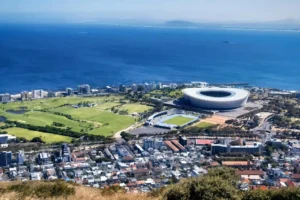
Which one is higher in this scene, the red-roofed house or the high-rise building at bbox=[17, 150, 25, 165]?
the high-rise building at bbox=[17, 150, 25, 165]

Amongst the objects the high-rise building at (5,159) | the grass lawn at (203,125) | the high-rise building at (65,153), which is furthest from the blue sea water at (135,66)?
the high-rise building at (5,159)

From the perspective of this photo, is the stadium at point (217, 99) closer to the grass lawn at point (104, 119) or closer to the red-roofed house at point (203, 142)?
the grass lawn at point (104, 119)

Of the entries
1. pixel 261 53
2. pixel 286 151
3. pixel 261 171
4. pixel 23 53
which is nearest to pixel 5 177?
pixel 261 171

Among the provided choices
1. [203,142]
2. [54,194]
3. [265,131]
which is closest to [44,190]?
[54,194]

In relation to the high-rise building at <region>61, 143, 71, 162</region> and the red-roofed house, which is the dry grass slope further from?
the red-roofed house

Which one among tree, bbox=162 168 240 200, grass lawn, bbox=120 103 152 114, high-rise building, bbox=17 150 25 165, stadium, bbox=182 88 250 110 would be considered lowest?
grass lawn, bbox=120 103 152 114

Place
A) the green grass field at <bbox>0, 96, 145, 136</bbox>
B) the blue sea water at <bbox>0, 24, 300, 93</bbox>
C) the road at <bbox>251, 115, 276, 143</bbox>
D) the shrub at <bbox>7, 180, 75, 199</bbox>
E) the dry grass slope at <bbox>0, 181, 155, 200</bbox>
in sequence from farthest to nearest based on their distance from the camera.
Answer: the blue sea water at <bbox>0, 24, 300, 93</bbox> < the green grass field at <bbox>0, 96, 145, 136</bbox> < the road at <bbox>251, 115, 276, 143</bbox> < the shrub at <bbox>7, 180, 75, 199</bbox> < the dry grass slope at <bbox>0, 181, 155, 200</bbox>

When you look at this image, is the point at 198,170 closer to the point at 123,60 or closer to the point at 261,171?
the point at 261,171

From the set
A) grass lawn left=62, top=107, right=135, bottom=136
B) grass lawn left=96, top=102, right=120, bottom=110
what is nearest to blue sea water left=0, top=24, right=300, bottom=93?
grass lawn left=96, top=102, right=120, bottom=110
